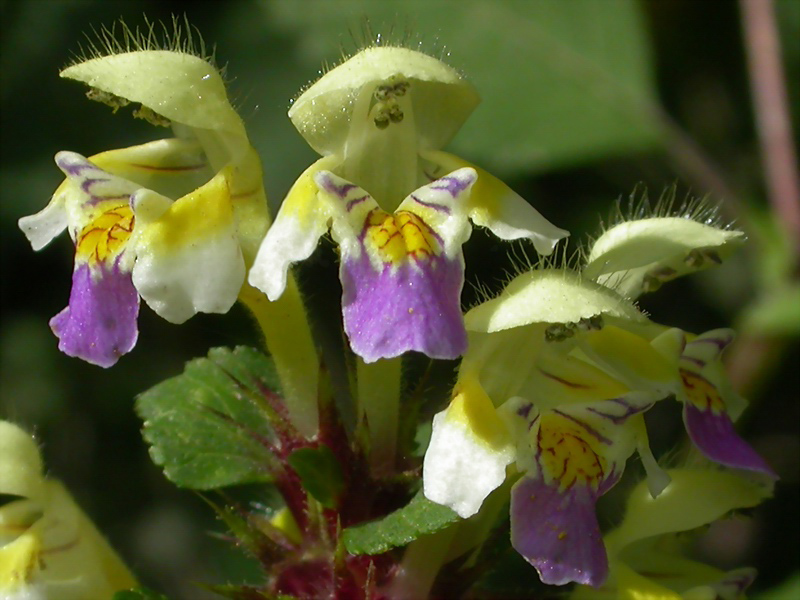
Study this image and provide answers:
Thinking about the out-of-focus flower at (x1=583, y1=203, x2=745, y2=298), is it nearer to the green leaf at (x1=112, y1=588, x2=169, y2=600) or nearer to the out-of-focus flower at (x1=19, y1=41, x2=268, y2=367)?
the out-of-focus flower at (x1=19, y1=41, x2=268, y2=367)

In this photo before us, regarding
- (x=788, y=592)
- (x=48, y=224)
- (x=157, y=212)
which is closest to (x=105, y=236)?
(x=157, y=212)

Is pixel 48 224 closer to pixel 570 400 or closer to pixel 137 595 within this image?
pixel 137 595

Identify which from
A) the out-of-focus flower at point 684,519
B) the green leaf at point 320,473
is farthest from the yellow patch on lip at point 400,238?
the out-of-focus flower at point 684,519

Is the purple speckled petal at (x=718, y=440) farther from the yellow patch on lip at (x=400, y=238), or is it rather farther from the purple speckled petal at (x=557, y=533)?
the yellow patch on lip at (x=400, y=238)

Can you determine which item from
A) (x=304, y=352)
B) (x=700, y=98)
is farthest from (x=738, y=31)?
(x=304, y=352)

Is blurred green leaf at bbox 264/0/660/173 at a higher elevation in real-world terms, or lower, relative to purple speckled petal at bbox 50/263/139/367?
lower

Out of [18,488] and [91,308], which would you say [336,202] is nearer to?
[91,308]

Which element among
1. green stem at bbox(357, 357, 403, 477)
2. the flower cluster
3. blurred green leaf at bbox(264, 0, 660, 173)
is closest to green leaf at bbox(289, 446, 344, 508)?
green stem at bbox(357, 357, 403, 477)
